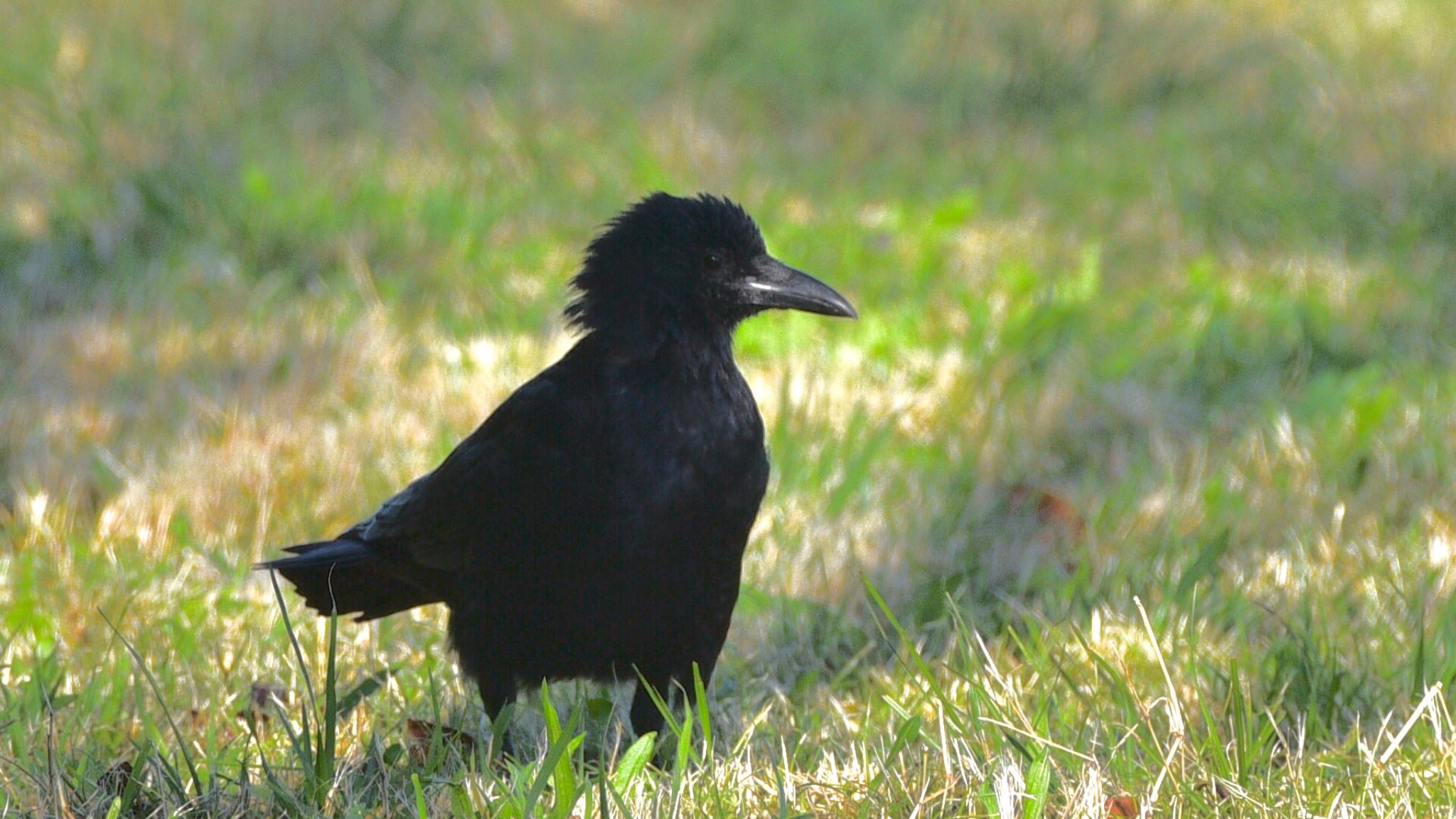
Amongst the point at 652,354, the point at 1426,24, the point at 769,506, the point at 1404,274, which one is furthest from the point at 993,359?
the point at 1426,24

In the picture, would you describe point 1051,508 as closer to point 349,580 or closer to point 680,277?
point 680,277

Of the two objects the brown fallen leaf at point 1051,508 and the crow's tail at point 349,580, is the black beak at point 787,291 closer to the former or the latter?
the crow's tail at point 349,580

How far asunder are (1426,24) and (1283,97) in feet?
4.56

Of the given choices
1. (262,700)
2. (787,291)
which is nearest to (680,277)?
(787,291)

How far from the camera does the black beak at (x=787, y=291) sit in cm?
325

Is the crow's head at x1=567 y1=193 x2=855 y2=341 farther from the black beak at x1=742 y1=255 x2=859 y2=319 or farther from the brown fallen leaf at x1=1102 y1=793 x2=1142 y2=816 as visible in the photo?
the brown fallen leaf at x1=1102 y1=793 x2=1142 y2=816

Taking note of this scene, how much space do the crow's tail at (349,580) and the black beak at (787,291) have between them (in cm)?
82

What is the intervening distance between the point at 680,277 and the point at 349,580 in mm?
861

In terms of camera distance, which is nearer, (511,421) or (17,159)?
(511,421)

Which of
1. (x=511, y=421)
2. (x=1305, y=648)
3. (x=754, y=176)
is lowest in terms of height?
(x=1305, y=648)

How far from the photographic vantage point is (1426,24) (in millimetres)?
8234

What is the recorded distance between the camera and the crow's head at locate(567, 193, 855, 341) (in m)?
3.16

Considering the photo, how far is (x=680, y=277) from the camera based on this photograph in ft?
10.5

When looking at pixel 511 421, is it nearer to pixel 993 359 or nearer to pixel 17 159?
pixel 993 359
